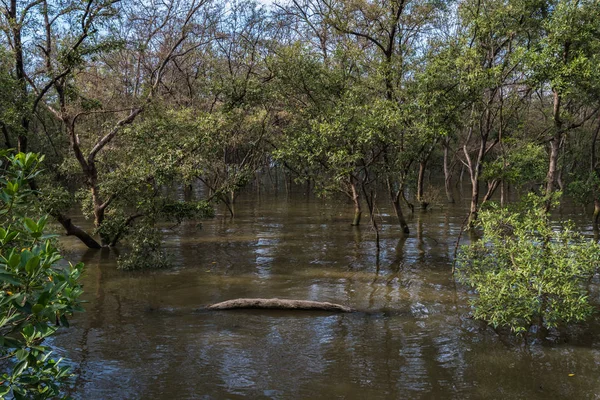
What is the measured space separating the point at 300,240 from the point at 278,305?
7760mm

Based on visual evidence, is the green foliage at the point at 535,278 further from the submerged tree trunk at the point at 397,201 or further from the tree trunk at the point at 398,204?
the tree trunk at the point at 398,204

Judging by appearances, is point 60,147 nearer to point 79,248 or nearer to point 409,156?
point 79,248

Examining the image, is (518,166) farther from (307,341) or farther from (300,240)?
(307,341)

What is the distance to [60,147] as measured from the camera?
90.4ft

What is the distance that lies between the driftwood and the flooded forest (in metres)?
0.05

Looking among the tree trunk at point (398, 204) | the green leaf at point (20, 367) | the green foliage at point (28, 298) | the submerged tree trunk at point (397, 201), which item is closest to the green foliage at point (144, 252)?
the submerged tree trunk at point (397, 201)

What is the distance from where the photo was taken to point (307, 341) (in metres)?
7.38

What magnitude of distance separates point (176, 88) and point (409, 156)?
13.7m

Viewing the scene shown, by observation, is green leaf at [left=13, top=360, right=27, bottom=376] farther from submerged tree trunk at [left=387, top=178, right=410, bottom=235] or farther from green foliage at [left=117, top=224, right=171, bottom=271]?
submerged tree trunk at [left=387, top=178, right=410, bottom=235]

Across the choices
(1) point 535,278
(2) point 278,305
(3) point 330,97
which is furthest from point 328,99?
(1) point 535,278

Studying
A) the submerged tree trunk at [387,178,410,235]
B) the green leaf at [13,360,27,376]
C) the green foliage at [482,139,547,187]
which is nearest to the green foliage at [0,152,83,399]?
the green leaf at [13,360,27,376]

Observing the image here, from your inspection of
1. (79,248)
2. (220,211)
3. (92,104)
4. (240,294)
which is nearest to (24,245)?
(240,294)

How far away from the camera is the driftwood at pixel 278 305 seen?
8.77 metres

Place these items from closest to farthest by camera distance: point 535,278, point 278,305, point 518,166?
point 535,278, point 278,305, point 518,166
